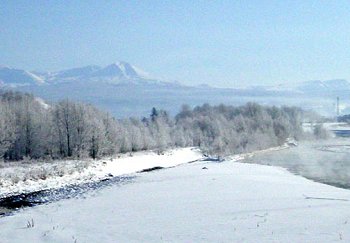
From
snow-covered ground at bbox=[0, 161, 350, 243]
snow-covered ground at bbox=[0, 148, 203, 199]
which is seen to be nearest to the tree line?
snow-covered ground at bbox=[0, 148, 203, 199]

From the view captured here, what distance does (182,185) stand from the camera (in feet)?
112

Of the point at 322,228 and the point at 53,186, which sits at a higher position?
the point at 322,228

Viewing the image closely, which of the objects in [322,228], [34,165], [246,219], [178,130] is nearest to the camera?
[322,228]

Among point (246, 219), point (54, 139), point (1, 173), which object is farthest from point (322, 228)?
point (54, 139)

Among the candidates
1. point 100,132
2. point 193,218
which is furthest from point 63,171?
point 193,218

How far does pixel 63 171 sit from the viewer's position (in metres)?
47.2

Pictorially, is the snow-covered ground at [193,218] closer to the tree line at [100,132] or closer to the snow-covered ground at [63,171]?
the snow-covered ground at [63,171]

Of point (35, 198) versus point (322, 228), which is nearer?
point (322, 228)

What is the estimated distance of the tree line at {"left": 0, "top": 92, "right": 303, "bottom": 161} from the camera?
6412 cm

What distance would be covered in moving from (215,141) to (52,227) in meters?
77.1

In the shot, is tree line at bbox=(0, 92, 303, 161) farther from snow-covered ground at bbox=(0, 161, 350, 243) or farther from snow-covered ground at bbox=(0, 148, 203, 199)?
snow-covered ground at bbox=(0, 161, 350, 243)

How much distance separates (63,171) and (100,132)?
23295 millimetres

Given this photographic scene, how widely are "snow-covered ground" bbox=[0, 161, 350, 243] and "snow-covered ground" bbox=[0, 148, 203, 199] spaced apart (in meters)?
11.9

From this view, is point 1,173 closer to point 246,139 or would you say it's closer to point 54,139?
point 54,139
